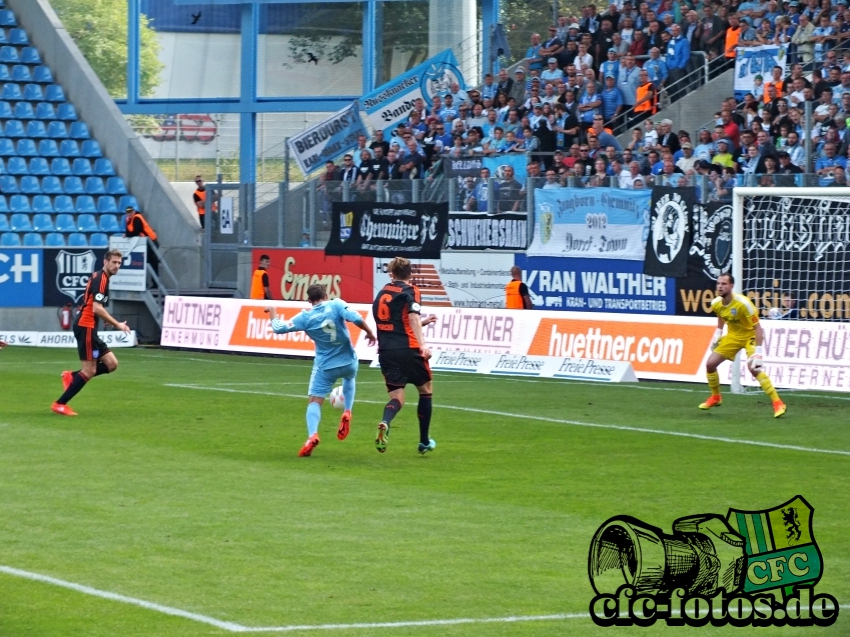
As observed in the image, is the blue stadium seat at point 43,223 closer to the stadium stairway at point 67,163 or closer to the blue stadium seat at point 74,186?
the stadium stairway at point 67,163

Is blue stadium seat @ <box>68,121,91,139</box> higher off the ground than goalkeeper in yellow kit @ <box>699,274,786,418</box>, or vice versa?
blue stadium seat @ <box>68,121,91,139</box>

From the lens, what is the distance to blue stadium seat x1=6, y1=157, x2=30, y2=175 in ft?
120

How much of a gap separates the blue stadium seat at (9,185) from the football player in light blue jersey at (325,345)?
74.8ft

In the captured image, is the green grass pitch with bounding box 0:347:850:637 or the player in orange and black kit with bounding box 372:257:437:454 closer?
the green grass pitch with bounding box 0:347:850:637

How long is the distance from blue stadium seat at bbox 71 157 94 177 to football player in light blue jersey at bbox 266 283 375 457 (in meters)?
23.5

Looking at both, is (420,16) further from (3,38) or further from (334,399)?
(334,399)

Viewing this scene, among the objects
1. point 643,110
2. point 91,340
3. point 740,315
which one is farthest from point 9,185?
point 740,315

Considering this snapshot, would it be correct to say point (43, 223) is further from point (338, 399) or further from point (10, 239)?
point (338, 399)

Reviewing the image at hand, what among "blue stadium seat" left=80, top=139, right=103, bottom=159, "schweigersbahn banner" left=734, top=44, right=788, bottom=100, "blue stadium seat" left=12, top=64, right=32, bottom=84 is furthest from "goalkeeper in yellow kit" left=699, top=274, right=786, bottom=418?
"blue stadium seat" left=12, top=64, right=32, bottom=84

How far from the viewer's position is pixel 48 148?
124ft

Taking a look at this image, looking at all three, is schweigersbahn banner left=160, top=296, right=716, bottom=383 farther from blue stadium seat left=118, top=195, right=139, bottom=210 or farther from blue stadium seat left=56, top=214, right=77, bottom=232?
blue stadium seat left=118, top=195, right=139, bottom=210

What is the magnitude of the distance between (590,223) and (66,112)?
17.2 m

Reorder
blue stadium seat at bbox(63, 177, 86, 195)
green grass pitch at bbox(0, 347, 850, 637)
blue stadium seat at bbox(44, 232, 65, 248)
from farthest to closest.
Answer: blue stadium seat at bbox(63, 177, 86, 195)
blue stadium seat at bbox(44, 232, 65, 248)
green grass pitch at bbox(0, 347, 850, 637)

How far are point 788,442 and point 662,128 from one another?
1216cm
